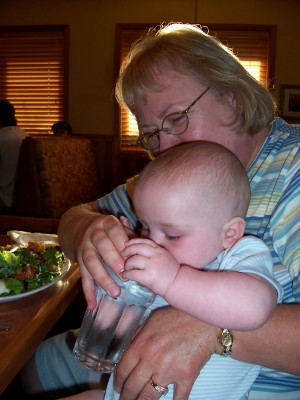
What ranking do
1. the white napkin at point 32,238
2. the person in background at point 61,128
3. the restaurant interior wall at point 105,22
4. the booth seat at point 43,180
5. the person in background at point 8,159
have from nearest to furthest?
the white napkin at point 32,238 → the booth seat at point 43,180 → the person in background at point 8,159 → the restaurant interior wall at point 105,22 → the person in background at point 61,128

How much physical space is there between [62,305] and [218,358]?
61 centimetres

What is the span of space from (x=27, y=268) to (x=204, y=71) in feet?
2.93

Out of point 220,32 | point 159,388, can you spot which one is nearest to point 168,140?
point 159,388

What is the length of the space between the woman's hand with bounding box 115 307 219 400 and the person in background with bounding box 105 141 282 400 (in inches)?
1.5

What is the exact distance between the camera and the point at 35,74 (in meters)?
5.86

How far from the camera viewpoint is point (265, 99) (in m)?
1.34

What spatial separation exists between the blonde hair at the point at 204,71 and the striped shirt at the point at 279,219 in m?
0.14

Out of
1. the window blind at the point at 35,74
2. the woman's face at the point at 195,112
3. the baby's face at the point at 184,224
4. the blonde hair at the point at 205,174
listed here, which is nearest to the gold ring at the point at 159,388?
the baby's face at the point at 184,224

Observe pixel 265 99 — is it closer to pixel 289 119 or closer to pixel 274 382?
pixel 274 382

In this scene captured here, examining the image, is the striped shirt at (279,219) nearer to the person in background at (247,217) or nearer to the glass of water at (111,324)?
the person in background at (247,217)

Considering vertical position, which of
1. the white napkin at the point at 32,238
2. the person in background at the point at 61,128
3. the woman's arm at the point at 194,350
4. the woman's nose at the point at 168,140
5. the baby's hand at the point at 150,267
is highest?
the woman's nose at the point at 168,140

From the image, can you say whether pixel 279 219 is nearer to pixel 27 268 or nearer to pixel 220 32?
pixel 27 268

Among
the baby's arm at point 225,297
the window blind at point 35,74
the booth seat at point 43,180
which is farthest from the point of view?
the window blind at point 35,74

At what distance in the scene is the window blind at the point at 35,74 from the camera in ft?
18.7
